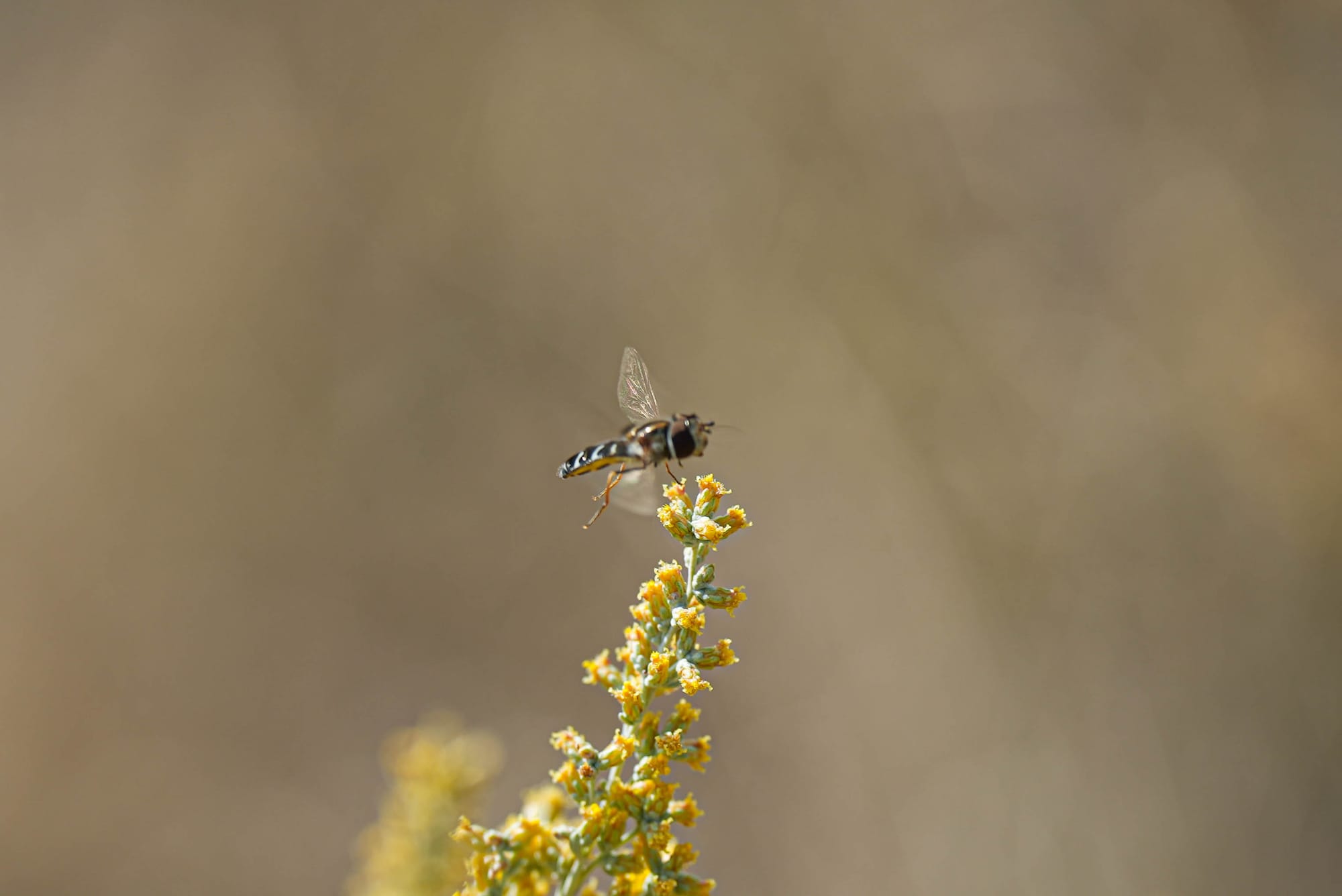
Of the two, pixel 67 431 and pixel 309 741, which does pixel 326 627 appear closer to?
pixel 309 741

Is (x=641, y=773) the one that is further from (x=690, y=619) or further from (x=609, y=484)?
(x=609, y=484)

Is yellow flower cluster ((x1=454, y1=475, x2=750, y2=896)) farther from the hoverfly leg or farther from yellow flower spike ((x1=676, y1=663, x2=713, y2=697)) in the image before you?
the hoverfly leg

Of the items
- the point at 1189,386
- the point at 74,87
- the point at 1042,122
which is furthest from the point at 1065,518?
the point at 74,87

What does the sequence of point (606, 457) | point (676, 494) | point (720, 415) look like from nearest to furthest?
1. point (676, 494)
2. point (606, 457)
3. point (720, 415)

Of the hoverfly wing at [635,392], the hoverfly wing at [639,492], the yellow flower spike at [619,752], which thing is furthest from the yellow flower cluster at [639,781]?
the hoverfly wing at [635,392]

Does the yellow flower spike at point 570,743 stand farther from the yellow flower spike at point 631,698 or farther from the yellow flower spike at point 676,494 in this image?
the yellow flower spike at point 676,494

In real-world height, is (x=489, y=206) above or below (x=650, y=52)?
below

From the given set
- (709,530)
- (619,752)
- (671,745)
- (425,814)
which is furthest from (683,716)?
(425,814)
